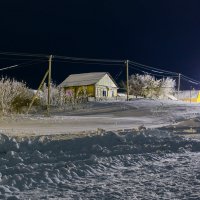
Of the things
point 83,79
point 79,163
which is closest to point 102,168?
point 79,163

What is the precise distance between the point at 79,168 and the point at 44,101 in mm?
37494

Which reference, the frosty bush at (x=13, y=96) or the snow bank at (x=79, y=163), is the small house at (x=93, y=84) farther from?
the snow bank at (x=79, y=163)

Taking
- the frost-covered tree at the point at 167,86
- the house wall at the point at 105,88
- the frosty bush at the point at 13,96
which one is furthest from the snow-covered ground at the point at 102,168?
Result: the frost-covered tree at the point at 167,86

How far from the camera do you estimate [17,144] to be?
10.3 metres

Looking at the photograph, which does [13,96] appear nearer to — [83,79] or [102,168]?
[102,168]

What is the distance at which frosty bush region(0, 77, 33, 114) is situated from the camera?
34.6 meters

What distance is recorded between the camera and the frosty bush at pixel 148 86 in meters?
77.7

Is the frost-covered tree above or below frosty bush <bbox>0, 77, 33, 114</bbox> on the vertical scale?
above

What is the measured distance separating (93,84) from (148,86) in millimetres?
→ 13697

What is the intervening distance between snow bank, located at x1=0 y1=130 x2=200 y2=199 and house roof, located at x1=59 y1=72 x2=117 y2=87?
58.9 meters

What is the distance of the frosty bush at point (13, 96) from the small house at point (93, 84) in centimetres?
2782

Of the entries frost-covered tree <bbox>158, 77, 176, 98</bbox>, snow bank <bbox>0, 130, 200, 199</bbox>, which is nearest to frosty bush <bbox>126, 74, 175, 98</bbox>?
frost-covered tree <bbox>158, 77, 176, 98</bbox>

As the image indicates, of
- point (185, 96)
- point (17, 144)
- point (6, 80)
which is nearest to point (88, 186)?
point (17, 144)

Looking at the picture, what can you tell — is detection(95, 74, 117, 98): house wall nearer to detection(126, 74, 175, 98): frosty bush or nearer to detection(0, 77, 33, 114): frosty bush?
detection(126, 74, 175, 98): frosty bush
